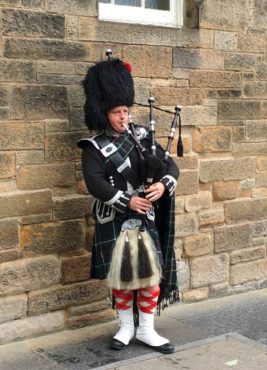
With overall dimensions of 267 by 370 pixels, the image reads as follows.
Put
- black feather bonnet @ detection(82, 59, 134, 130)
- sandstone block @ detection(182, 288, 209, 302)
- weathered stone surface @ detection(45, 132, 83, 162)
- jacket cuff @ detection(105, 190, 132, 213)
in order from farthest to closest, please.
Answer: sandstone block @ detection(182, 288, 209, 302)
weathered stone surface @ detection(45, 132, 83, 162)
black feather bonnet @ detection(82, 59, 134, 130)
jacket cuff @ detection(105, 190, 132, 213)

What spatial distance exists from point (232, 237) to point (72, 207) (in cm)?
166

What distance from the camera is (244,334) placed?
469 centimetres

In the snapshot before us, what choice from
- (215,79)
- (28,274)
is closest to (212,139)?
(215,79)

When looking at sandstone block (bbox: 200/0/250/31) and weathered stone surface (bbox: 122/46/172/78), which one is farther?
sandstone block (bbox: 200/0/250/31)

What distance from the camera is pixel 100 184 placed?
4.07 metres

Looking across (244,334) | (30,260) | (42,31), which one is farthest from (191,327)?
(42,31)

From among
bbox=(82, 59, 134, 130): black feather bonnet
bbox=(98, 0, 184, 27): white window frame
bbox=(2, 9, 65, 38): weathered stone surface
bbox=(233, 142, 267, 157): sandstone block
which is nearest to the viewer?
bbox=(82, 59, 134, 130): black feather bonnet

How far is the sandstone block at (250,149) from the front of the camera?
5629 mm

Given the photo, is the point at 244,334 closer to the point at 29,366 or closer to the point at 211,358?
the point at 211,358

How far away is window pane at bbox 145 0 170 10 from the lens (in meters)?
5.18

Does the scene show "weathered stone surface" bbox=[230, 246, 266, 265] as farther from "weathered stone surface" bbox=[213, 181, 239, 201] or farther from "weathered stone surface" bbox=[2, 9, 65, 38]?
"weathered stone surface" bbox=[2, 9, 65, 38]

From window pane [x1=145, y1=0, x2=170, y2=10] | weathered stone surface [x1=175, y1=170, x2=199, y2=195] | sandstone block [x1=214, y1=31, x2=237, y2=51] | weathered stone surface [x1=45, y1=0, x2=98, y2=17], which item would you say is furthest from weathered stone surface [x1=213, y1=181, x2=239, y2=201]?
weathered stone surface [x1=45, y1=0, x2=98, y2=17]

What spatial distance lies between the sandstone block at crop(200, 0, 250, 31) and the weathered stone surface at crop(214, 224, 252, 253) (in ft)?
5.58

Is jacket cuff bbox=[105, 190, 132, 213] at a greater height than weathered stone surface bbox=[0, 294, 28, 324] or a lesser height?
greater
